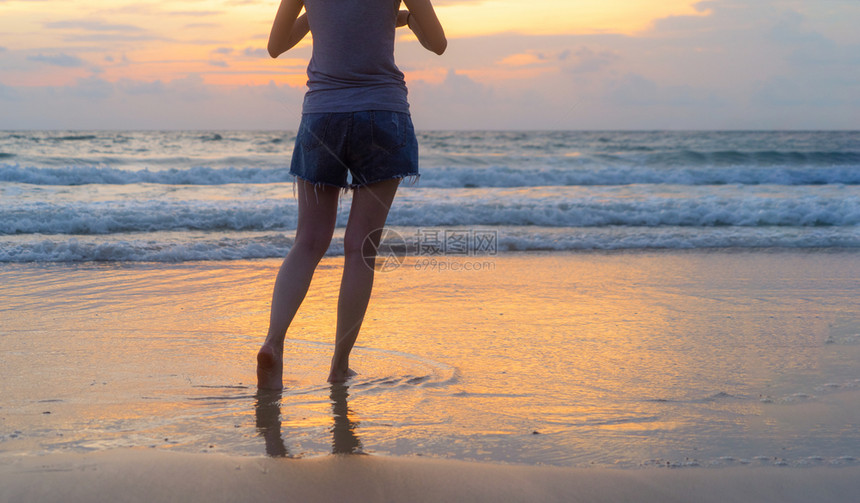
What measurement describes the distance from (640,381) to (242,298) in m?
2.35

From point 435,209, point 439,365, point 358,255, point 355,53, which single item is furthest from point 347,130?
point 435,209

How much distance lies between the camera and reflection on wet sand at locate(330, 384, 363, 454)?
1729mm

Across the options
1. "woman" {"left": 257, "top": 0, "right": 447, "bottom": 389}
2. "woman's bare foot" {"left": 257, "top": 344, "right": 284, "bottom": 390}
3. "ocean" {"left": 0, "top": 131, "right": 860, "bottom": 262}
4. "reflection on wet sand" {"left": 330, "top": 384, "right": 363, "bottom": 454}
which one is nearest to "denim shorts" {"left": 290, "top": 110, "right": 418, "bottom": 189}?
"woman" {"left": 257, "top": 0, "right": 447, "bottom": 389}

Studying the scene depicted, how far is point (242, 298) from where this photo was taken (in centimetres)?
387

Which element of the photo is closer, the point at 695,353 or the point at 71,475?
the point at 71,475

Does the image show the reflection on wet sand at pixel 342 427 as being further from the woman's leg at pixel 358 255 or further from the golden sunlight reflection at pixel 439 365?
the woman's leg at pixel 358 255

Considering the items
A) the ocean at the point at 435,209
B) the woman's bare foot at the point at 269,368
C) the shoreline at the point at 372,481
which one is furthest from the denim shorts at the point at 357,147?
the ocean at the point at 435,209

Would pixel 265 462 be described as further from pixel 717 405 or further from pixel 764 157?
pixel 764 157

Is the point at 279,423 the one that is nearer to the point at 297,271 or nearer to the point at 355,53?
the point at 297,271

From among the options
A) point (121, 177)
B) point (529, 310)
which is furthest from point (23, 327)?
point (121, 177)

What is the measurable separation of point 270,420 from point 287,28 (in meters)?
1.22

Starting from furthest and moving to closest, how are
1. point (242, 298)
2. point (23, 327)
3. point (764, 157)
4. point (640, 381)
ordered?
point (764, 157), point (242, 298), point (23, 327), point (640, 381)

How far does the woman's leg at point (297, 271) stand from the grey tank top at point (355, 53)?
0.29 metres

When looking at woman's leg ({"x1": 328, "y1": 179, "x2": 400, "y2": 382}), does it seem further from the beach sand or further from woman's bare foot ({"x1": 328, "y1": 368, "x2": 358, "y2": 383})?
the beach sand
